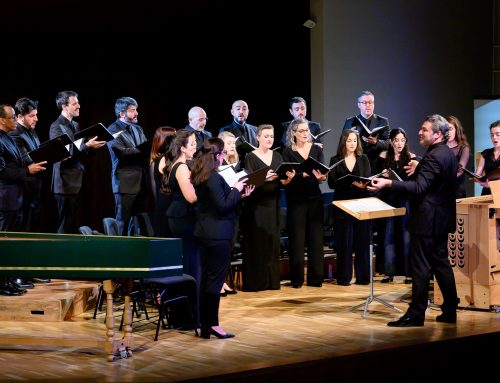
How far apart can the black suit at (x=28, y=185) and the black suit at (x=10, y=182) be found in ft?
0.46

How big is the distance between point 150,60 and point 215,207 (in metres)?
4.27

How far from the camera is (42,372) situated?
5262 millimetres

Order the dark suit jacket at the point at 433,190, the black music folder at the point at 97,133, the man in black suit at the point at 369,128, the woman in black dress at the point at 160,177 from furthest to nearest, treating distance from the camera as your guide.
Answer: the man in black suit at the point at 369,128 → the black music folder at the point at 97,133 → the woman in black dress at the point at 160,177 → the dark suit jacket at the point at 433,190

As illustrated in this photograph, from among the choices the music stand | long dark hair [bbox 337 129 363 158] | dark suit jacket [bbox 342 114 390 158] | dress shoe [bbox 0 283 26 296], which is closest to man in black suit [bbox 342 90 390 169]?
dark suit jacket [bbox 342 114 390 158]

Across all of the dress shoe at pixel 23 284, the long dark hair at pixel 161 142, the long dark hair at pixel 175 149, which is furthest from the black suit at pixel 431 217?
the dress shoe at pixel 23 284

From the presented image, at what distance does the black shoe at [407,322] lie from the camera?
651 cm

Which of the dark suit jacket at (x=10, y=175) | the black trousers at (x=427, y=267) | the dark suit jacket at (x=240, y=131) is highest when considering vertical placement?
the dark suit jacket at (x=240, y=131)

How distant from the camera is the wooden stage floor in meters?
4.00

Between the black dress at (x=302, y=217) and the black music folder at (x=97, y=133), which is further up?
the black music folder at (x=97, y=133)

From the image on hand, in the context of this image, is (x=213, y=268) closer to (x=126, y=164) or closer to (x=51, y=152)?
(x=51, y=152)

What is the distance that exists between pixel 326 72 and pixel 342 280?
321 cm

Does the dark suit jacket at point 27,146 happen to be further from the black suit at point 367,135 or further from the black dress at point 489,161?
the black dress at point 489,161

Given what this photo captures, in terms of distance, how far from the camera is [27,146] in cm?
770

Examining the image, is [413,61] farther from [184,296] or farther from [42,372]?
[42,372]
